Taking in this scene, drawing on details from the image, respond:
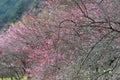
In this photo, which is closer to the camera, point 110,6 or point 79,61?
point 79,61

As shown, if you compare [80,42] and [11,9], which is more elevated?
[80,42]

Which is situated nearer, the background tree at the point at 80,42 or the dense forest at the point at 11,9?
the background tree at the point at 80,42

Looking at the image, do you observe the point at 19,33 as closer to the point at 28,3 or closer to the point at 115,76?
the point at 115,76

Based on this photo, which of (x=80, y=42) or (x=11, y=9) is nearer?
(x=80, y=42)

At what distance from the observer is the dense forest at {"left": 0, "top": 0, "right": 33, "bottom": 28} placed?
56.3 meters

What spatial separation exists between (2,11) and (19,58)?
4663cm

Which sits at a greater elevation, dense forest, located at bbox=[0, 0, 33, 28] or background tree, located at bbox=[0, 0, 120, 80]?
background tree, located at bbox=[0, 0, 120, 80]

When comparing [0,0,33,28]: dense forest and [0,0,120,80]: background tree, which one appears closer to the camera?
[0,0,120,80]: background tree

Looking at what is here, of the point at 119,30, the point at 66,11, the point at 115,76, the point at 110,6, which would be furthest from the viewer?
the point at 66,11

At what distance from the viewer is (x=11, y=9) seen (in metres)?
63.2

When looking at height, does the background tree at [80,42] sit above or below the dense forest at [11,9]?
above

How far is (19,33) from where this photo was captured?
21.4 m

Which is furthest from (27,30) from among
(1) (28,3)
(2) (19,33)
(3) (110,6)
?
(1) (28,3)

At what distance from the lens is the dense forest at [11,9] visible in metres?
56.3
